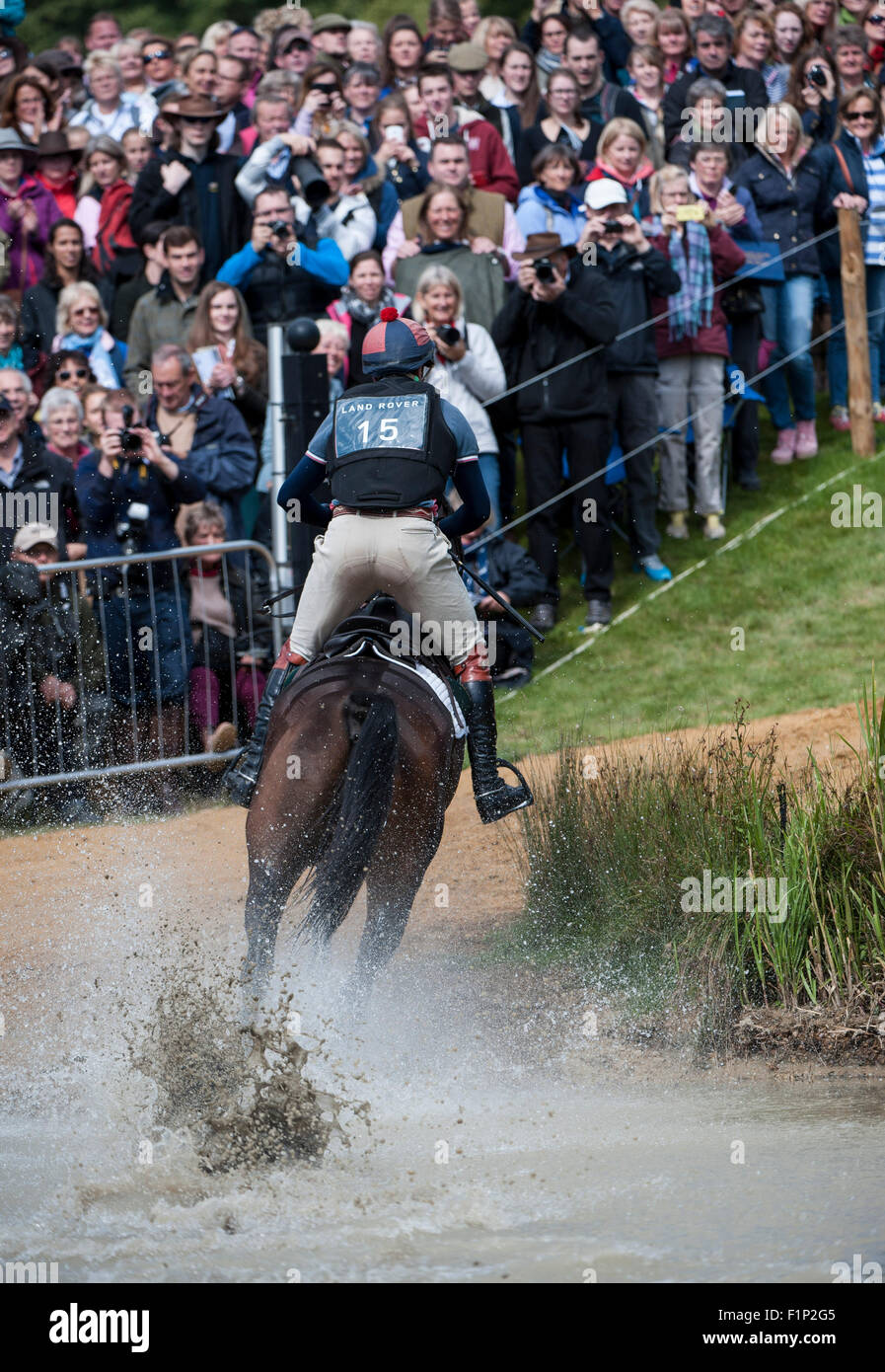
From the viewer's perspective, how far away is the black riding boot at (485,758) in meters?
6.96

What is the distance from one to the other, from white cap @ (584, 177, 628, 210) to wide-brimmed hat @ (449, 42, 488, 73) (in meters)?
2.48

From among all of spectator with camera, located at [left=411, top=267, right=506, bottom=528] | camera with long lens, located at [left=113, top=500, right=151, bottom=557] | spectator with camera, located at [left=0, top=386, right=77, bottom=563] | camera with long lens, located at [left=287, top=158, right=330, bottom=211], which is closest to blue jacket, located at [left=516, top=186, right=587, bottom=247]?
spectator with camera, located at [left=411, top=267, right=506, bottom=528]

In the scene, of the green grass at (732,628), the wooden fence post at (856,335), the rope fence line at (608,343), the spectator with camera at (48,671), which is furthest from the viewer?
the wooden fence post at (856,335)

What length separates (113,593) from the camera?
9.98 meters

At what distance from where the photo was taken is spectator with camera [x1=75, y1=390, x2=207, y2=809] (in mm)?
9977

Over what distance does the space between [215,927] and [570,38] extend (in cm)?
857

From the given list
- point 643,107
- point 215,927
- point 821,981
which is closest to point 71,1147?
point 215,927

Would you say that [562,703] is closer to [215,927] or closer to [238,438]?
[238,438]

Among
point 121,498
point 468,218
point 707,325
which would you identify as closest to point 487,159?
point 468,218

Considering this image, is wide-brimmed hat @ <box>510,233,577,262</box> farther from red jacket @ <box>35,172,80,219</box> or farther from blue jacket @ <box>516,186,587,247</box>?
red jacket @ <box>35,172,80,219</box>

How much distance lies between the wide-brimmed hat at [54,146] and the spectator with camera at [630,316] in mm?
3856

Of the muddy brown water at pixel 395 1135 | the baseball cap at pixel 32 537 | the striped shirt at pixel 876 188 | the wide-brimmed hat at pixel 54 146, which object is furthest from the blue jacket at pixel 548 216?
the muddy brown water at pixel 395 1135

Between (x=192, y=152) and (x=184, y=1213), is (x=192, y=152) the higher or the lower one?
the higher one

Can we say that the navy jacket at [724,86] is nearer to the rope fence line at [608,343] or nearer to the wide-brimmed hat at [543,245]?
the rope fence line at [608,343]
